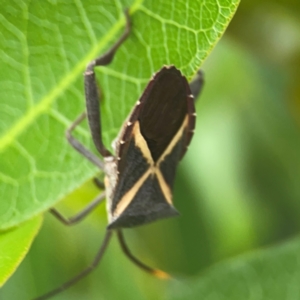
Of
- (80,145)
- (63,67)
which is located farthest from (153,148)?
(63,67)

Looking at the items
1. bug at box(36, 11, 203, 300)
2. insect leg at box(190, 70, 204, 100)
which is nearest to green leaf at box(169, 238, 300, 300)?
bug at box(36, 11, 203, 300)

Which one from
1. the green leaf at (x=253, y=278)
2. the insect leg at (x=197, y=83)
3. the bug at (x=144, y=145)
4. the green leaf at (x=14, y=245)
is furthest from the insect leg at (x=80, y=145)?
the green leaf at (x=253, y=278)

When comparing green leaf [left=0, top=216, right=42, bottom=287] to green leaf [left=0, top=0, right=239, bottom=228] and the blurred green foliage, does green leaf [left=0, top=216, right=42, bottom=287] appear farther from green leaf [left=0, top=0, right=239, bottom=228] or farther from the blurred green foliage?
the blurred green foliage

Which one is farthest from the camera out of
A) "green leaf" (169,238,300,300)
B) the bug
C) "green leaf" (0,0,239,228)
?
"green leaf" (169,238,300,300)

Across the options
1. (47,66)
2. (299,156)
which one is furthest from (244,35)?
(47,66)

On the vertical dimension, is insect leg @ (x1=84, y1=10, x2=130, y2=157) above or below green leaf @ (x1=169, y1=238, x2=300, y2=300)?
above

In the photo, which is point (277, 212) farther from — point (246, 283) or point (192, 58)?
point (192, 58)

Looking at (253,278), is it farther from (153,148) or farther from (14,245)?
(14,245)
